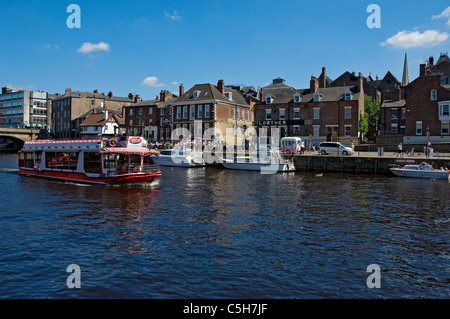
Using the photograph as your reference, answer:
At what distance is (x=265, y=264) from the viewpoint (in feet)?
46.5

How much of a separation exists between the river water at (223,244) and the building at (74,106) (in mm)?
88952

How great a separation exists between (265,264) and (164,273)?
12.0 ft

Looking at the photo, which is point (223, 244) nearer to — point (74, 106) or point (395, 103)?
point (395, 103)

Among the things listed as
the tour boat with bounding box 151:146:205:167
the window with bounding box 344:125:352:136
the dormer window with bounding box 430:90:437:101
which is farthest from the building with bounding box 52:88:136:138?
the dormer window with bounding box 430:90:437:101

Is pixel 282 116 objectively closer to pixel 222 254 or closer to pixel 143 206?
pixel 143 206

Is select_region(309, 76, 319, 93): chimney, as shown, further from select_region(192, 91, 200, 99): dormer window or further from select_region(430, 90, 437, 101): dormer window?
select_region(192, 91, 200, 99): dormer window

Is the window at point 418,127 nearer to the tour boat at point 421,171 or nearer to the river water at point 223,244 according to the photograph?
the tour boat at point 421,171

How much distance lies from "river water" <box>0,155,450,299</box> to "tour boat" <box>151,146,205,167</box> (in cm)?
2660

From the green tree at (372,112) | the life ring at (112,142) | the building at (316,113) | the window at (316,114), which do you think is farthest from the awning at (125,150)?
the green tree at (372,112)

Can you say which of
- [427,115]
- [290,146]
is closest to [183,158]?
[290,146]

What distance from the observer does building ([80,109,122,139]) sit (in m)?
94.9

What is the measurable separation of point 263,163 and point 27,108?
10699cm

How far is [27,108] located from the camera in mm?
129875

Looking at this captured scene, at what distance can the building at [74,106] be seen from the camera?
Result: 4459 inches
